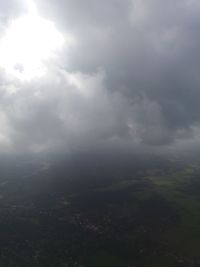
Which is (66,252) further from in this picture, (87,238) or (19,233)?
(19,233)

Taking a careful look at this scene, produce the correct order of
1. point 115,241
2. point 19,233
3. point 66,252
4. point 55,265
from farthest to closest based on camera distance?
point 19,233 < point 115,241 < point 66,252 < point 55,265

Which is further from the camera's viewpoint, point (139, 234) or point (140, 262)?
point (139, 234)

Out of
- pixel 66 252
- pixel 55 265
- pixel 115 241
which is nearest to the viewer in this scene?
pixel 55 265

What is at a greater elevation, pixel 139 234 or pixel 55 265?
pixel 139 234

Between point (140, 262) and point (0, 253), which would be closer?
point (140, 262)

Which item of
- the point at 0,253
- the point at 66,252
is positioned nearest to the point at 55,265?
the point at 66,252

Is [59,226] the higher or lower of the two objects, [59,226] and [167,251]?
the higher

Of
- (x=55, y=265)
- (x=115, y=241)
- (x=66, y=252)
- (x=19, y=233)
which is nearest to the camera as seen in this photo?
(x=55, y=265)

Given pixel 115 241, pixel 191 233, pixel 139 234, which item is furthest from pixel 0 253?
pixel 191 233

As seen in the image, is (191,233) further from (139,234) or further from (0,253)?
(0,253)
